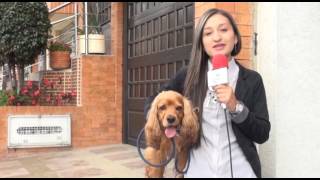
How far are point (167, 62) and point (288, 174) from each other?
3.61 meters

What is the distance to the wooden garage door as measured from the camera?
8547 mm

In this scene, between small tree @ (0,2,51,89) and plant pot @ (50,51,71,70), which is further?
plant pot @ (50,51,71,70)

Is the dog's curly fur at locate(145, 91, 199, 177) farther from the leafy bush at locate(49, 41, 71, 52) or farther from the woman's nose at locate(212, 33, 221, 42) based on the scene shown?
the leafy bush at locate(49, 41, 71, 52)

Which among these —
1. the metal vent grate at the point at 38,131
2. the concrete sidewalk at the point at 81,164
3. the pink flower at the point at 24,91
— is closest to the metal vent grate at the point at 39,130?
the metal vent grate at the point at 38,131

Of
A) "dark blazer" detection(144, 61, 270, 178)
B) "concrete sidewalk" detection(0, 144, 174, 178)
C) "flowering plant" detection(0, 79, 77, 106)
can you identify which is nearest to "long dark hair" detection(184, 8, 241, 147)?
"dark blazer" detection(144, 61, 270, 178)

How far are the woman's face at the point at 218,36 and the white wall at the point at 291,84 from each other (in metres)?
3.52

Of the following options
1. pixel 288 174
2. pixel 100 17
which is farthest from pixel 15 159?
pixel 288 174

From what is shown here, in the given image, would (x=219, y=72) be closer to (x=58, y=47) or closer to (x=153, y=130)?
(x=153, y=130)

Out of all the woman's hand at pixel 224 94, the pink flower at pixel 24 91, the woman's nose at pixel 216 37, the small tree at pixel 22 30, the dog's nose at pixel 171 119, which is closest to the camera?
the woman's hand at pixel 224 94

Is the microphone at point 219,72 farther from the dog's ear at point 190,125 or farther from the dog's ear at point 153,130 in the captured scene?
the dog's ear at point 153,130

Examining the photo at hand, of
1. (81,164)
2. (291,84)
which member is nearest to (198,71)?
(291,84)

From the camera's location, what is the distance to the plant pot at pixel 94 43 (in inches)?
437

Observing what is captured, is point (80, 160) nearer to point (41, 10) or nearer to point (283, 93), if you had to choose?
point (41, 10)

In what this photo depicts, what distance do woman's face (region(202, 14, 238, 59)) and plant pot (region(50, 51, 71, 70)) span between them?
9.21m
